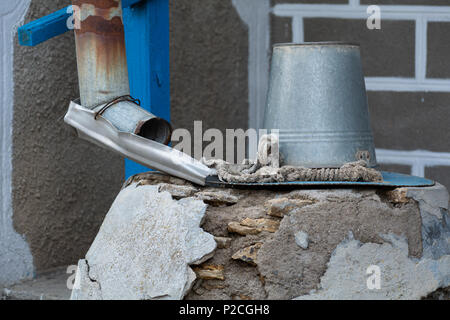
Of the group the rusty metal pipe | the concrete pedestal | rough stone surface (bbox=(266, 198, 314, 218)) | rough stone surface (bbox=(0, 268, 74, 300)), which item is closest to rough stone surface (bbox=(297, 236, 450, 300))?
the concrete pedestal

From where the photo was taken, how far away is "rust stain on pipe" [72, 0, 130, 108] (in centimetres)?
171

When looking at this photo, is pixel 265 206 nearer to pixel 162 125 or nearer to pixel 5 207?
pixel 162 125

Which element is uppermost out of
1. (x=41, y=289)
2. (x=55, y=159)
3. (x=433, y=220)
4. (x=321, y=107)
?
(x=321, y=107)

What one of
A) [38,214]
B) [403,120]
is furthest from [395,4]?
[38,214]

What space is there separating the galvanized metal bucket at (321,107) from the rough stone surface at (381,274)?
0.94 feet

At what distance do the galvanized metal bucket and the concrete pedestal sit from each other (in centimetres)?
17

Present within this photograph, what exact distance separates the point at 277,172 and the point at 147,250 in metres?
0.38

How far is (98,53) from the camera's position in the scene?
5.65 ft

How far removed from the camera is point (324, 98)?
1622mm

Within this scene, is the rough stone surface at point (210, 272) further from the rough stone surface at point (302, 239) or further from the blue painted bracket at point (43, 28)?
the blue painted bracket at point (43, 28)

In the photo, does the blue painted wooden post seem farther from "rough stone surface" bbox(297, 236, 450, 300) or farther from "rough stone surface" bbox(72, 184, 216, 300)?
"rough stone surface" bbox(297, 236, 450, 300)

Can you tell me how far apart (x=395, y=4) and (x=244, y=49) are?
2.24ft

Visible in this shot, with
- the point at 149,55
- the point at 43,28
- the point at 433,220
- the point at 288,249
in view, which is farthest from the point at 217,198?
the point at 43,28

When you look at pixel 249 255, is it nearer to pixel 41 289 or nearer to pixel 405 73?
pixel 41 289
